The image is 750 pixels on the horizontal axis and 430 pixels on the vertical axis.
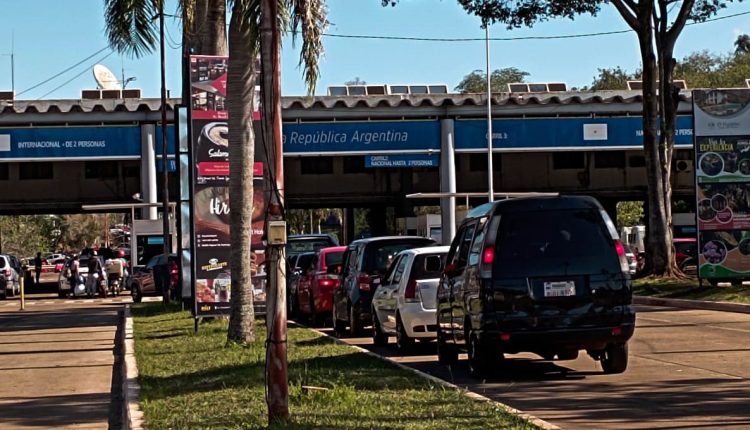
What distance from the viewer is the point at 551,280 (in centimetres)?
1402

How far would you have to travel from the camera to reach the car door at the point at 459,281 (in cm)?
1520

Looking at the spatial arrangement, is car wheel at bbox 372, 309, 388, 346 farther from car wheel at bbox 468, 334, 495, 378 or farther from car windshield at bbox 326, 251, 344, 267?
car windshield at bbox 326, 251, 344, 267

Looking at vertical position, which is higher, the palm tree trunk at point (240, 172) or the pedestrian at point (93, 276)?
the palm tree trunk at point (240, 172)

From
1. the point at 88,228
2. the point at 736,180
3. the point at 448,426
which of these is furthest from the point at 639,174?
the point at 88,228

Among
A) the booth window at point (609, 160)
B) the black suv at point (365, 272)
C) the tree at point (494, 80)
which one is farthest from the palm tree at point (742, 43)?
the black suv at point (365, 272)

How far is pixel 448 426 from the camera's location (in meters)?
10.2

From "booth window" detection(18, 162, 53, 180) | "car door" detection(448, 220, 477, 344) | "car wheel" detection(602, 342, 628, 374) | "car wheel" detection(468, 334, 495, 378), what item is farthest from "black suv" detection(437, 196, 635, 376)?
"booth window" detection(18, 162, 53, 180)

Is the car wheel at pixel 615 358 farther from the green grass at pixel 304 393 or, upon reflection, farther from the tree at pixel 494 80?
the tree at pixel 494 80

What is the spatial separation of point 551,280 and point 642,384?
4.94ft

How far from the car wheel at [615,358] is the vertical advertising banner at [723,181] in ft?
48.9

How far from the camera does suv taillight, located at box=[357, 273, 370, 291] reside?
22109mm

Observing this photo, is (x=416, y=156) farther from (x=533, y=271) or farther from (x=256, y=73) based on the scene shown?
(x=533, y=271)

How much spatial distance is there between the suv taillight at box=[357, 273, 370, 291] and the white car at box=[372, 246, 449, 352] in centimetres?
220

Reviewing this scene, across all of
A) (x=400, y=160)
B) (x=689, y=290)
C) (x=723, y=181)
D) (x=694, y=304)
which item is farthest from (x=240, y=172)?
(x=400, y=160)
